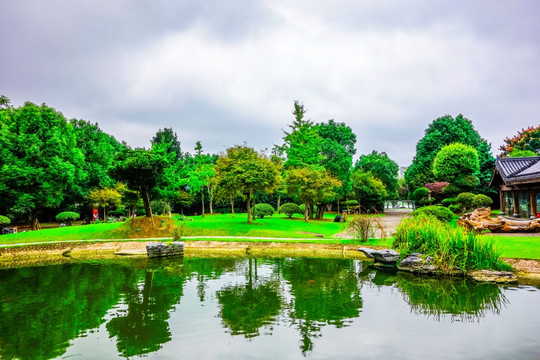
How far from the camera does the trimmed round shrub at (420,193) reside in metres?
40.3

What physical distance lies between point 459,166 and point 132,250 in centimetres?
3597

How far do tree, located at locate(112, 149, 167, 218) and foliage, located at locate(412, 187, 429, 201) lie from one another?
30918mm

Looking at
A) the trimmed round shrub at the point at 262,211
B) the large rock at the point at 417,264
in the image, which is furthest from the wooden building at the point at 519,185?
the trimmed round shrub at the point at 262,211

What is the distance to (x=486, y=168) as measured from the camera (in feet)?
145

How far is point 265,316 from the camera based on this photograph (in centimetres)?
813

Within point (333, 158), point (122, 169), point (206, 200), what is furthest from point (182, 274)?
point (206, 200)

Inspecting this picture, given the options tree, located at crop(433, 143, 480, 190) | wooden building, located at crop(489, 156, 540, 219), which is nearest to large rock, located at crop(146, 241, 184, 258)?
wooden building, located at crop(489, 156, 540, 219)

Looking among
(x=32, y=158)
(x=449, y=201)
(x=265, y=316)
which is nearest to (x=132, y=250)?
(x=265, y=316)

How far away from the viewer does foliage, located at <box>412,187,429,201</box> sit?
40.3 m

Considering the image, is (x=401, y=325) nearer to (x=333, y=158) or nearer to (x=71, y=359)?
(x=71, y=359)

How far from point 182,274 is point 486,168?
148 ft

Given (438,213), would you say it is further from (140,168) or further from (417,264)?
(140,168)

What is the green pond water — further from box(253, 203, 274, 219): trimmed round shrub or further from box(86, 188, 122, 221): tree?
box(86, 188, 122, 221): tree

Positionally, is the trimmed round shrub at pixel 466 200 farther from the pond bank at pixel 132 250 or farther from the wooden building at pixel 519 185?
the pond bank at pixel 132 250
